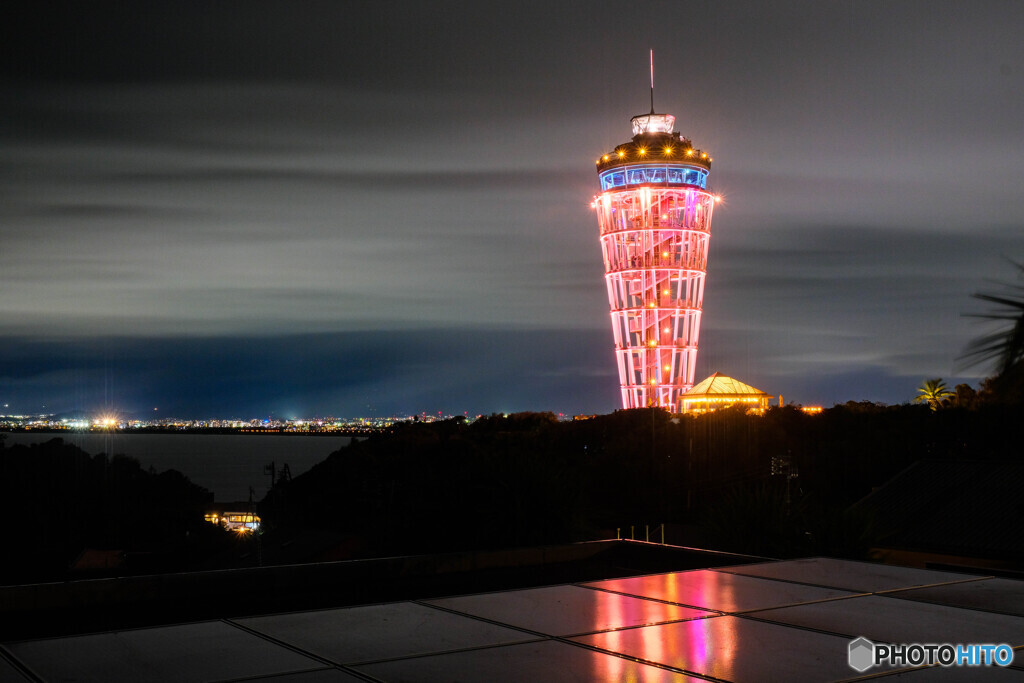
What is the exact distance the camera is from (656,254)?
106125 millimetres

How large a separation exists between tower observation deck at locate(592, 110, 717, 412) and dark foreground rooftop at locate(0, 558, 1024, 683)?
9801cm

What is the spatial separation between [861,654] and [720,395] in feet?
309

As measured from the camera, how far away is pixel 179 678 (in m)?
4.55

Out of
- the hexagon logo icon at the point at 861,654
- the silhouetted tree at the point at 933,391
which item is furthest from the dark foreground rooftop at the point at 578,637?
the silhouetted tree at the point at 933,391

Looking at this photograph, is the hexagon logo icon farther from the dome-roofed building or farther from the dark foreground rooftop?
the dome-roofed building

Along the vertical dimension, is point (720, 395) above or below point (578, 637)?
above

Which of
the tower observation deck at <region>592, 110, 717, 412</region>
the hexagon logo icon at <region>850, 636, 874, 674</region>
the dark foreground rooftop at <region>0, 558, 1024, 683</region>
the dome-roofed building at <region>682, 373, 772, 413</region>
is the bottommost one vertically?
the hexagon logo icon at <region>850, 636, 874, 674</region>

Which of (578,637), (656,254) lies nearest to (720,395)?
(656,254)

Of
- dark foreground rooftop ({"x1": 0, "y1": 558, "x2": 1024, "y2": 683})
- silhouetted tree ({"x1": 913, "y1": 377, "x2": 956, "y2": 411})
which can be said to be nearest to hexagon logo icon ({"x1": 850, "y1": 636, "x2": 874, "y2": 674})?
dark foreground rooftop ({"x1": 0, "y1": 558, "x2": 1024, "y2": 683})

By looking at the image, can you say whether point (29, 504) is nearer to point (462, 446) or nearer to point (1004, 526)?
point (462, 446)

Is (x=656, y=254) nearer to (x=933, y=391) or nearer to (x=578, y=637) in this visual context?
(x=933, y=391)

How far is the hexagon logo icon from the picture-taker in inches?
188

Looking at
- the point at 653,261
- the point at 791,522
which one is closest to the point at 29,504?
the point at 791,522

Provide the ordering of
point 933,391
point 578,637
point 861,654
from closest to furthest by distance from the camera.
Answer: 1. point 861,654
2. point 578,637
3. point 933,391
